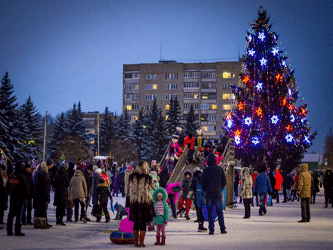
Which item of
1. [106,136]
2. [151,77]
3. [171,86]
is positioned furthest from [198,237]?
[151,77]

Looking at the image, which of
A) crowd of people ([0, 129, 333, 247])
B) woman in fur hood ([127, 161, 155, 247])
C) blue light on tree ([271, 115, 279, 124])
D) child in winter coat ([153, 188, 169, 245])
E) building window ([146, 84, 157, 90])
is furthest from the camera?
building window ([146, 84, 157, 90])

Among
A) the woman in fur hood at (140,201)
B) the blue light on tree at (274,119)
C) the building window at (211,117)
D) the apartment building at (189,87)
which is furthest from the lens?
the building window at (211,117)

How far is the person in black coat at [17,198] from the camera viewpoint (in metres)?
12.1

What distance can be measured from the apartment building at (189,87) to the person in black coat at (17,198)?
9542 centimetres

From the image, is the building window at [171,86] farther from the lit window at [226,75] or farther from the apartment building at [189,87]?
the lit window at [226,75]

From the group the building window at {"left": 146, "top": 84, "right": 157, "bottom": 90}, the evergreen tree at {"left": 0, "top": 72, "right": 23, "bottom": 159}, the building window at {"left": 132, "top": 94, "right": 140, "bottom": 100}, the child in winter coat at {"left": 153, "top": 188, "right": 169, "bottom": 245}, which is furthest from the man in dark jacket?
the building window at {"left": 132, "top": 94, "right": 140, "bottom": 100}

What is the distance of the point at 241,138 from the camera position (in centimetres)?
3669

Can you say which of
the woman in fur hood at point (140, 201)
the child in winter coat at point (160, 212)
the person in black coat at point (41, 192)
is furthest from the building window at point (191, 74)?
the woman in fur hood at point (140, 201)

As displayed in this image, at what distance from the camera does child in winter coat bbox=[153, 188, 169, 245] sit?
10.8 metres

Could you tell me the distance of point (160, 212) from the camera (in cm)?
1122

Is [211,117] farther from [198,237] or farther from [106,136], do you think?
[198,237]

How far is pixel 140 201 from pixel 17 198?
3799 mm

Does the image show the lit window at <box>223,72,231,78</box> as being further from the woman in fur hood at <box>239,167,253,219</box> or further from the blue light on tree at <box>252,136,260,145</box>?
the woman in fur hood at <box>239,167,253,219</box>

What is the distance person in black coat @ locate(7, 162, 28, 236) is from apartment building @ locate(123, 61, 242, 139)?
95.4m
